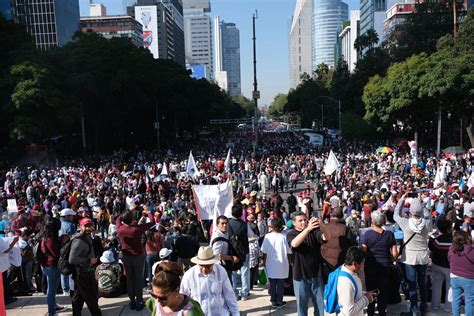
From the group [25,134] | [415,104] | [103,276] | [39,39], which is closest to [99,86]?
[25,134]

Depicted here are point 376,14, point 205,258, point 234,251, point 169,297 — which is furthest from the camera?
point 376,14

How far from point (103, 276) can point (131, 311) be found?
2.50ft

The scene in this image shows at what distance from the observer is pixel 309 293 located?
5938 mm

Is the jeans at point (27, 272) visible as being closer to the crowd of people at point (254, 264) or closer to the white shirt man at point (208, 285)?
the crowd of people at point (254, 264)

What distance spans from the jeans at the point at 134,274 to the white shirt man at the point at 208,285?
2242mm

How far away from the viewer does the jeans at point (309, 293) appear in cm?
587

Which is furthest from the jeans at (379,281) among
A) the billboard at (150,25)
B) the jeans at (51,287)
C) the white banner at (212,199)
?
the billboard at (150,25)

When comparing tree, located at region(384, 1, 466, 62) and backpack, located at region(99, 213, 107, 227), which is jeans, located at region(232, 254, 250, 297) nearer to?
backpack, located at region(99, 213, 107, 227)

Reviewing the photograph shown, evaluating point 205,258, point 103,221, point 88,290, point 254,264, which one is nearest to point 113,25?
point 103,221

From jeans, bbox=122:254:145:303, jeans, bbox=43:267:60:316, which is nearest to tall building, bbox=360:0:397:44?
jeans, bbox=122:254:145:303

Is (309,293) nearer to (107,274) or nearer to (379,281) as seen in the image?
(379,281)

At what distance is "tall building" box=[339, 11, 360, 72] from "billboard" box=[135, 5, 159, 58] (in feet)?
194

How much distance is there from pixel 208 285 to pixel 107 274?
3.10 metres

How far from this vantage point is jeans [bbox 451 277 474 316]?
566cm
